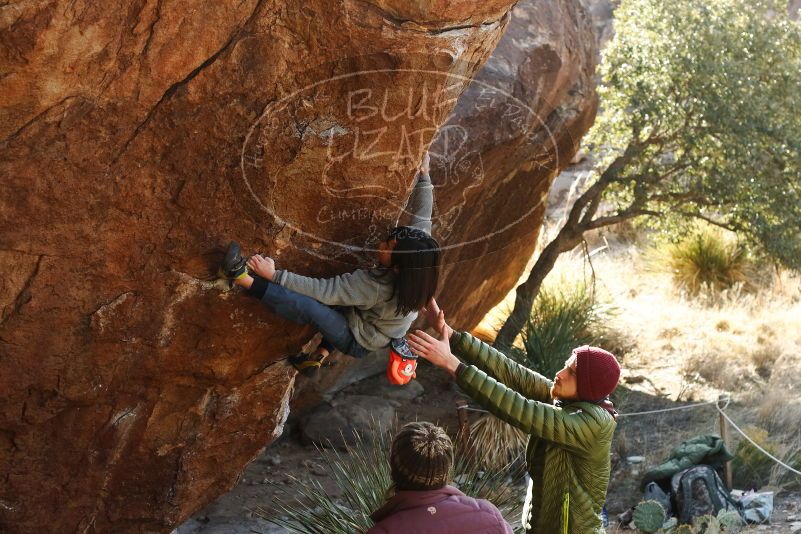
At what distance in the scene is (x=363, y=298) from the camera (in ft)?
16.3

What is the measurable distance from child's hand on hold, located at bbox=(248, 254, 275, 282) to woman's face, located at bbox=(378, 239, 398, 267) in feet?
1.76

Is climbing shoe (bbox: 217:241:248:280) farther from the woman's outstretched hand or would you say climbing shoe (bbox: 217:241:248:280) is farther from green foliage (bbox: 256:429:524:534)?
green foliage (bbox: 256:429:524:534)

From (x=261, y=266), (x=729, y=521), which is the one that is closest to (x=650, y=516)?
(x=729, y=521)

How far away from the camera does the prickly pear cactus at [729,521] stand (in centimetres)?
709

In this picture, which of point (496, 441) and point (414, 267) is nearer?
point (414, 267)

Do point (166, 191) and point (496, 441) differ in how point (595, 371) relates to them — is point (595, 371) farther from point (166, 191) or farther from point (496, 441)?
point (496, 441)

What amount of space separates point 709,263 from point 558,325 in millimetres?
5161

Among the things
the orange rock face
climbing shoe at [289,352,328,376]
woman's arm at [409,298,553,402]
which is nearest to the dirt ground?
climbing shoe at [289,352,328,376]

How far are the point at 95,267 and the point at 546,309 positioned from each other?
21.5 feet

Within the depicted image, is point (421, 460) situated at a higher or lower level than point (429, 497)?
higher

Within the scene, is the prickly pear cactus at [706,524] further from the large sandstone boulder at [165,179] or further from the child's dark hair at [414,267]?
the large sandstone boulder at [165,179]

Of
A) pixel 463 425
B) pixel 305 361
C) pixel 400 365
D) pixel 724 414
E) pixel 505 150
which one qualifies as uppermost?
pixel 505 150

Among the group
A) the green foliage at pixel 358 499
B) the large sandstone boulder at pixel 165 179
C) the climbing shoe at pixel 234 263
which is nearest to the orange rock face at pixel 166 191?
the large sandstone boulder at pixel 165 179

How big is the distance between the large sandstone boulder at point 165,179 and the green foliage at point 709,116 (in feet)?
16.5
